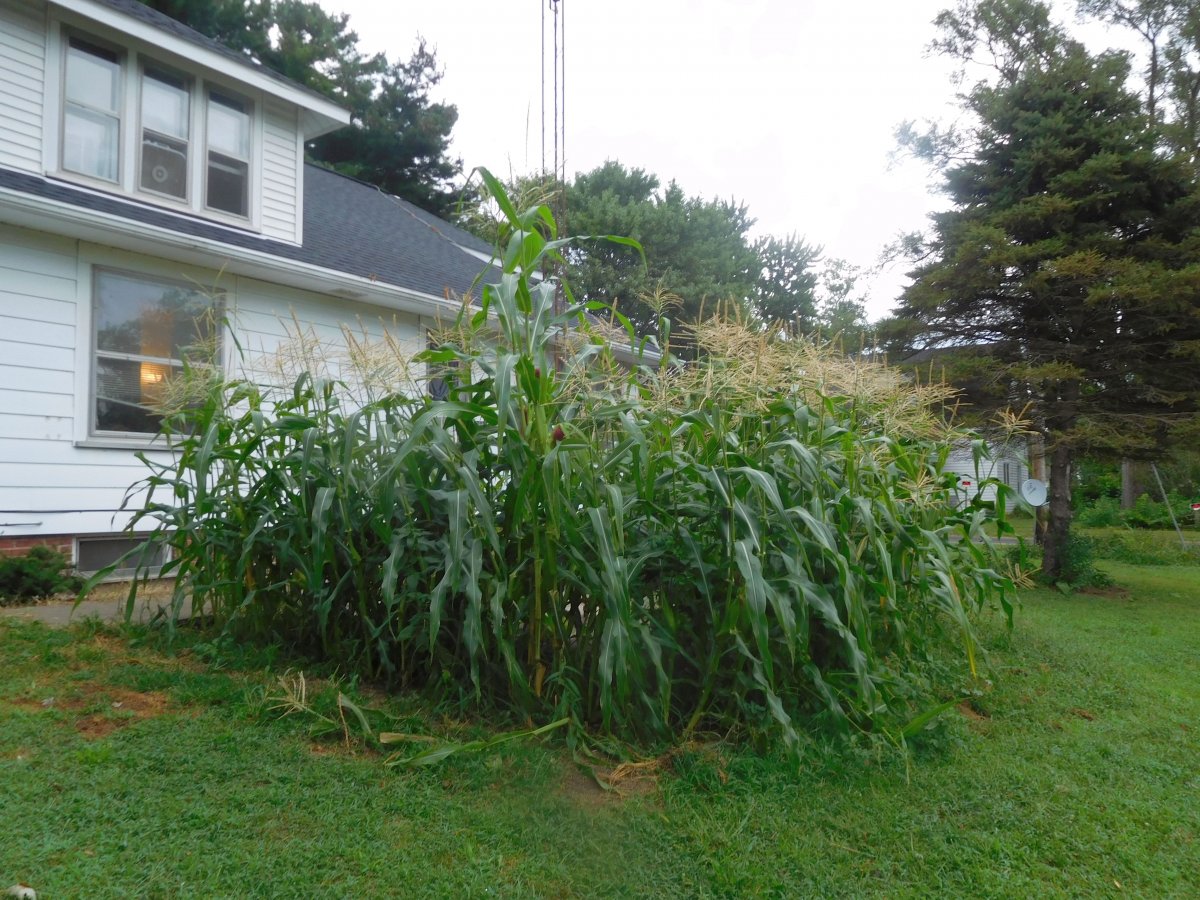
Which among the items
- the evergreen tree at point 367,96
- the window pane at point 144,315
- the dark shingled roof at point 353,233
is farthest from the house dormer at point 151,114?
the evergreen tree at point 367,96

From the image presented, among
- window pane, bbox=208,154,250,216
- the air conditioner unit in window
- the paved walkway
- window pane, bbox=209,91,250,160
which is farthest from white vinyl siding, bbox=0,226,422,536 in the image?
window pane, bbox=209,91,250,160

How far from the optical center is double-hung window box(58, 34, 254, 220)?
24.1ft

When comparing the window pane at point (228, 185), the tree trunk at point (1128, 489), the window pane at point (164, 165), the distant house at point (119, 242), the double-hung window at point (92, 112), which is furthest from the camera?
the tree trunk at point (1128, 489)

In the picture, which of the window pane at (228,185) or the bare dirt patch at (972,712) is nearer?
the bare dirt patch at (972,712)

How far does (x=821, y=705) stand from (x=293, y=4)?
25109 mm

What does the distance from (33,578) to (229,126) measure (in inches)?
200

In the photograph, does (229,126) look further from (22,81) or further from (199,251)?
(199,251)

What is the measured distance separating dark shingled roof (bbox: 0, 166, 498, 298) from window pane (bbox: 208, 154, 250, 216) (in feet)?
1.19

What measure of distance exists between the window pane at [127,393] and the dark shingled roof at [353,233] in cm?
124

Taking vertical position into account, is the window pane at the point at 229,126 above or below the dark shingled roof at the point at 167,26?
below

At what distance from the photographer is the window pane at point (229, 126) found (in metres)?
8.31

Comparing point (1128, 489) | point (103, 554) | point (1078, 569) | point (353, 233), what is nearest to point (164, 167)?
point (353, 233)

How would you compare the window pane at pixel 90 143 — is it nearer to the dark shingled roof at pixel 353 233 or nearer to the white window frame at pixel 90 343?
the dark shingled roof at pixel 353 233

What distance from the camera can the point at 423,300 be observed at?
890cm
